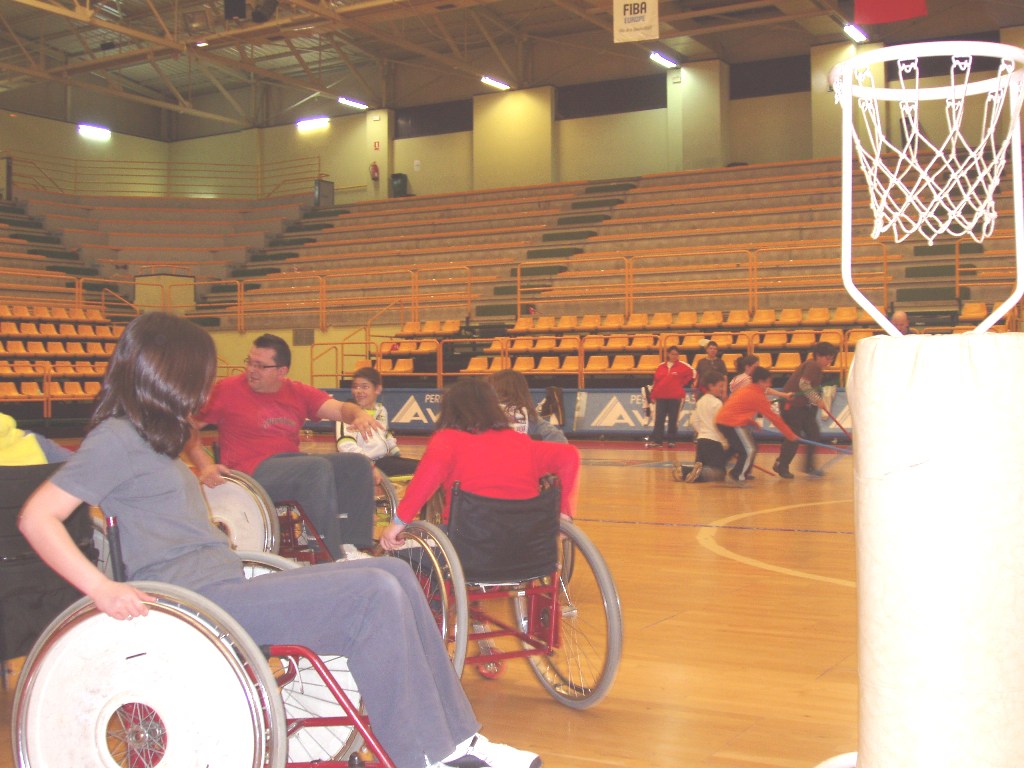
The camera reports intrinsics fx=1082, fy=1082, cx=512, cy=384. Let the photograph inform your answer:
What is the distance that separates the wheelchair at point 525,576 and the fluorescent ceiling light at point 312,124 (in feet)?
71.4

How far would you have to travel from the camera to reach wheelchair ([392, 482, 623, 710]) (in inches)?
115

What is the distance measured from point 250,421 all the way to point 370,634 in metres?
2.32

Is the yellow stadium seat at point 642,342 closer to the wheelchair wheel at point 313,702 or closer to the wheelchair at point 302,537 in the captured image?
the wheelchair at point 302,537

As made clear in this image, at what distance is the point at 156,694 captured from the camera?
192cm

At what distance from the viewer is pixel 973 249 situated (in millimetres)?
14359

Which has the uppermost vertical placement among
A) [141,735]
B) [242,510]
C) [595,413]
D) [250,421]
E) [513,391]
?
[513,391]

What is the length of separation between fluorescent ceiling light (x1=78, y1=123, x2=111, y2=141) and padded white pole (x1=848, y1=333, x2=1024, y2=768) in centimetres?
2472

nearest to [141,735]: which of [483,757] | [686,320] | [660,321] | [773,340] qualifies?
[483,757]

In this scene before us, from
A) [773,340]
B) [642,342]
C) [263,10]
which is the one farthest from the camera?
[263,10]

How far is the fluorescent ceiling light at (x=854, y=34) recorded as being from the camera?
1722 centimetres

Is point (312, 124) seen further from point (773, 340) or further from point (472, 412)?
point (472, 412)

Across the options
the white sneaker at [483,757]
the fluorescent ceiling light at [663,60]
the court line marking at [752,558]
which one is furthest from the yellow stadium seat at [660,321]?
the white sneaker at [483,757]

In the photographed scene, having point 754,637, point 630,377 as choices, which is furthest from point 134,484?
point 630,377

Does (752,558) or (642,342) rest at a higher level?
(642,342)
